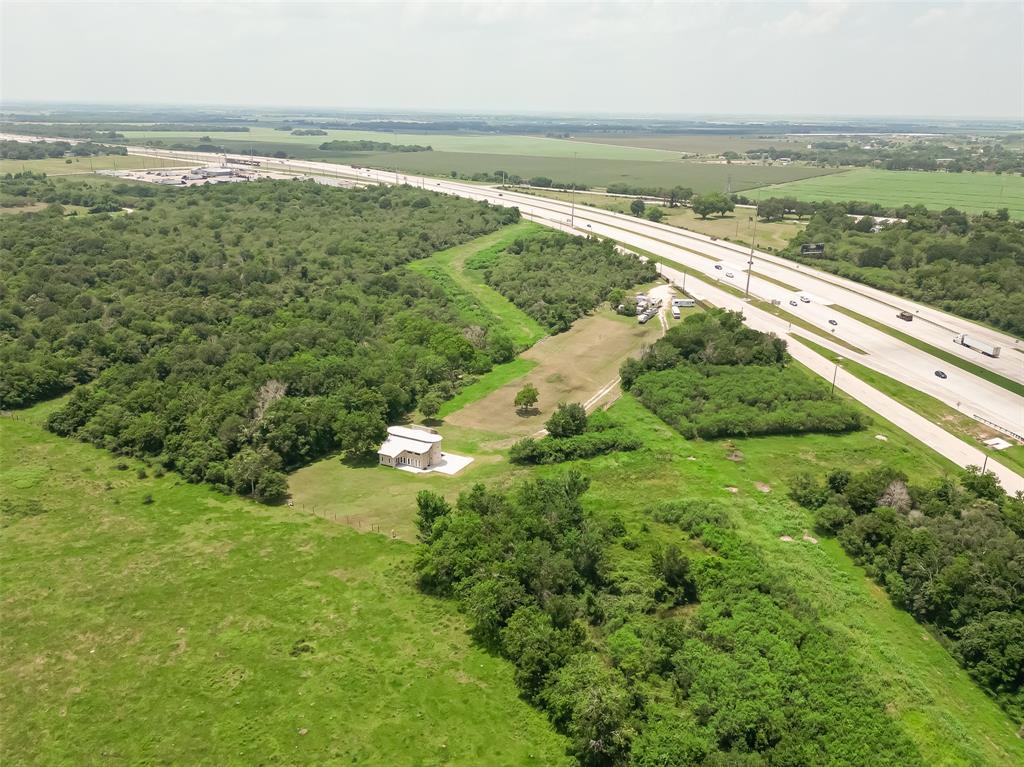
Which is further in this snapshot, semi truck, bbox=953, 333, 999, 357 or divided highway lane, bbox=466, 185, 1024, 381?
divided highway lane, bbox=466, 185, 1024, 381

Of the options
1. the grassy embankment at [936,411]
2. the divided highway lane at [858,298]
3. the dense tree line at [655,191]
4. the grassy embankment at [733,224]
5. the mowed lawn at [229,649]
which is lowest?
the mowed lawn at [229,649]

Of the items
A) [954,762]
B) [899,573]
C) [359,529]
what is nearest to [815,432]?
[899,573]

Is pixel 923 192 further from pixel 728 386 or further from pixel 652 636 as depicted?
pixel 652 636

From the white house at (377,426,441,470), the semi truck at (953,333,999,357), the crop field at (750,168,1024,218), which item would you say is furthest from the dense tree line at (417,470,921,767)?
the crop field at (750,168,1024,218)

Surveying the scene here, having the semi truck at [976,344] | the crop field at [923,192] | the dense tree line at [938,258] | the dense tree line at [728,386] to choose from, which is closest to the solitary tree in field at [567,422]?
the dense tree line at [728,386]

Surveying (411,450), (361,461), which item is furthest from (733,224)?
(361,461)

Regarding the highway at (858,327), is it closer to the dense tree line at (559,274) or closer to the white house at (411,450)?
the dense tree line at (559,274)

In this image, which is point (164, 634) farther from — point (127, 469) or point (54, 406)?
point (54, 406)

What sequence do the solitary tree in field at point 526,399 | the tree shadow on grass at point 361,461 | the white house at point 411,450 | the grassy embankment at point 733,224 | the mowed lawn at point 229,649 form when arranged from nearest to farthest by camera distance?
the mowed lawn at point 229,649, the white house at point 411,450, the tree shadow on grass at point 361,461, the solitary tree in field at point 526,399, the grassy embankment at point 733,224

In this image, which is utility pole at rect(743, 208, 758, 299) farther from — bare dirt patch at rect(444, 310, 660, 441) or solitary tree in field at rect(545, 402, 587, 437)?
solitary tree in field at rect(545, 402, 587, 437)
